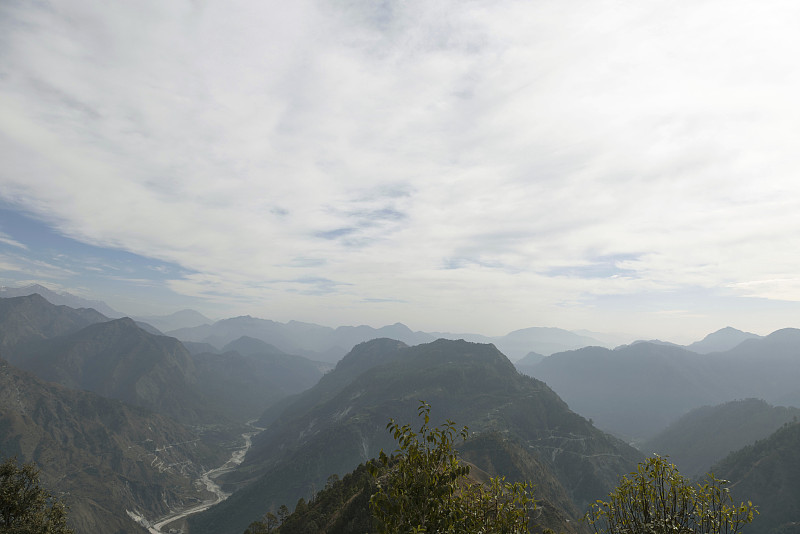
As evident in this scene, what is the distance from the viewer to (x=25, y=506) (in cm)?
4209

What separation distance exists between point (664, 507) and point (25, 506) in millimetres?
60573

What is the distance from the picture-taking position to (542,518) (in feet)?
387

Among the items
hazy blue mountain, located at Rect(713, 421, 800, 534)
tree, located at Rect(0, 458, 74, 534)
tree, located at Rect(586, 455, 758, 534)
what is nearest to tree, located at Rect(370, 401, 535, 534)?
tree, located at Rect(586, 455, 758, 534)

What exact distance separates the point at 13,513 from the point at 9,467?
16.2 feet

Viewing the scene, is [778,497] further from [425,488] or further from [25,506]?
[25,506]

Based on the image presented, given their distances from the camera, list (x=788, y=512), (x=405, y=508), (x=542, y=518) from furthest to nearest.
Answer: (x=788, y=512)
(x=542, y=518)
(x=405, y=508)

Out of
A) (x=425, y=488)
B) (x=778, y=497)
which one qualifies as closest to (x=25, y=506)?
(x=425, y=488)

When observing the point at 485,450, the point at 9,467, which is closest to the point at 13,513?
the point at 9,467

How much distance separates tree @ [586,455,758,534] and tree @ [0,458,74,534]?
2178 inches

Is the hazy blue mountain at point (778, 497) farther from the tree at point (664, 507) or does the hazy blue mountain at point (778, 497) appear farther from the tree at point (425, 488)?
the tree at point (425, 488)

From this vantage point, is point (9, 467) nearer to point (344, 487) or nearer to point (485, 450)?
point (344, 487)

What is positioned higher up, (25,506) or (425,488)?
(425,488)

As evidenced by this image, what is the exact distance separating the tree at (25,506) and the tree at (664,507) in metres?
55.3

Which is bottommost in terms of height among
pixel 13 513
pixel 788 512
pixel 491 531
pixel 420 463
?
pixel 788 512
